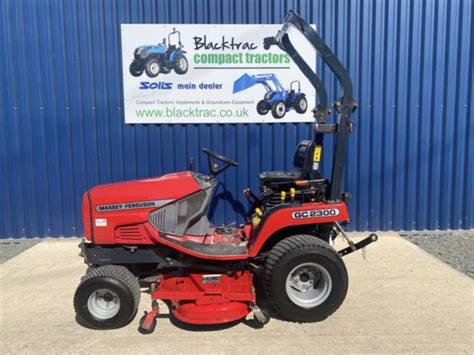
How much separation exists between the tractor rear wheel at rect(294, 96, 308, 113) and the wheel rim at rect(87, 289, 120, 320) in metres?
3.39

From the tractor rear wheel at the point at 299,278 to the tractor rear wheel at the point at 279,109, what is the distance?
2504 millimetres

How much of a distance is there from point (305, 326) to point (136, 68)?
12.4 feet

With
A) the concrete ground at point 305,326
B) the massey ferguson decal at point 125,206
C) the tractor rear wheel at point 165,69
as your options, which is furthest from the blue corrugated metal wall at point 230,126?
the massey ferguson decal at point 125,206

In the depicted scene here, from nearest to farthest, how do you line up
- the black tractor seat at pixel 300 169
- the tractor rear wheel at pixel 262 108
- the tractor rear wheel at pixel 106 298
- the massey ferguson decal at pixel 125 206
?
the tractor rear wheel at pixel 106 298 < the massey ferguson decal at pixel 125 206 < the black tractor seat at pixel 300 169 < the tractor rear wheel at pixel 262 108

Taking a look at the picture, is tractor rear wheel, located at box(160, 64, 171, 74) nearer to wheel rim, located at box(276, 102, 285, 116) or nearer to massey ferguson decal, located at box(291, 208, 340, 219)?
wheel rim, located at box(276, 102, 285, 116)

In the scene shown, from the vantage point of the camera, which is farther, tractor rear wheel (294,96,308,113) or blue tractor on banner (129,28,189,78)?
tractor rear wheel (294,96,308,113)

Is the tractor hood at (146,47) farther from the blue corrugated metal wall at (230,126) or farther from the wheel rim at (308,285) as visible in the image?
the wheel rim at (308,285)

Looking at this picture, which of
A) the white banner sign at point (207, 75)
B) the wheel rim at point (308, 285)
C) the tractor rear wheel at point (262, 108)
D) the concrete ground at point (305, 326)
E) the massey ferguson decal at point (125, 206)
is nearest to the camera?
the concrete ground at point (305, 326)

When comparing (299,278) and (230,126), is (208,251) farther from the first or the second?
(230,126)

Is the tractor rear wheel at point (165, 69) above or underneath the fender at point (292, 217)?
above

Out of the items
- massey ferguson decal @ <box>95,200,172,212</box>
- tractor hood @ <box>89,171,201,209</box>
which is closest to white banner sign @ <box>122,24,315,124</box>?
tractor hood @ <box>89,171,201,209</box>

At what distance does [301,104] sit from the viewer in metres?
5.72

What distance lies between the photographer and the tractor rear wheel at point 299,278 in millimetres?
3424

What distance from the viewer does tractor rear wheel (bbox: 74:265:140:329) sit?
11.1 ft
